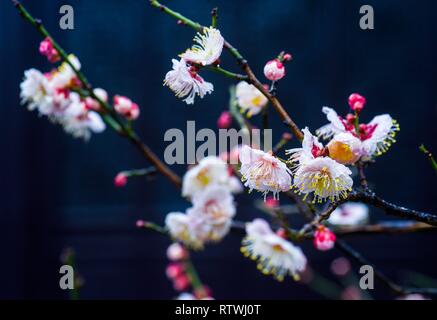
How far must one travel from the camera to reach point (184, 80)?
30.7 inches

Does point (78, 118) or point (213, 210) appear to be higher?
point (78, 118)

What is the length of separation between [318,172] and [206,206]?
0.50 metres

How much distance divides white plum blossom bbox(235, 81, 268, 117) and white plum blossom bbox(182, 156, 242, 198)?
18 cm

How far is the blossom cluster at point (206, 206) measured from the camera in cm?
117

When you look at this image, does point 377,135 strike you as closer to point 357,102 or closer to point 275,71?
point 357,102

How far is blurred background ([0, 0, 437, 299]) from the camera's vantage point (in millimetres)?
2727

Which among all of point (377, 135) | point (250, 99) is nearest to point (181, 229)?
point (250, 99)

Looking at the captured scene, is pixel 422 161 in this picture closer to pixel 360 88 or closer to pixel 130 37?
pixel 360 88

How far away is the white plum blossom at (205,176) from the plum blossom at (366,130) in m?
0.42

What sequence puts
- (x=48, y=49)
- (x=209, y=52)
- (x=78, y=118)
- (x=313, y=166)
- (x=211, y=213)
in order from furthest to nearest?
(x=78, y=118), (x=211, y=213), (x=48, y=49), (x=209, y=52), (x=313, y=166)

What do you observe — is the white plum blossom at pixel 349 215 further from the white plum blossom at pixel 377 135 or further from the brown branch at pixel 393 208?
the brown branch at pixel 393 208

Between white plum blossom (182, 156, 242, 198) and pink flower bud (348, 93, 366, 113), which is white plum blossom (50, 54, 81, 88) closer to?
white plum blossom (182, 156, 242, 198)

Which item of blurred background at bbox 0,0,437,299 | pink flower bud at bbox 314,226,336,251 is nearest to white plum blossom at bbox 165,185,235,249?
pink flower bud at bbox 314,226,336,251

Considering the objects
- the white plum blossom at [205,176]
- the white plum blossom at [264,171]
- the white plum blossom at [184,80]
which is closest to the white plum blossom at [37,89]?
the white plum blossom at [205,176]
